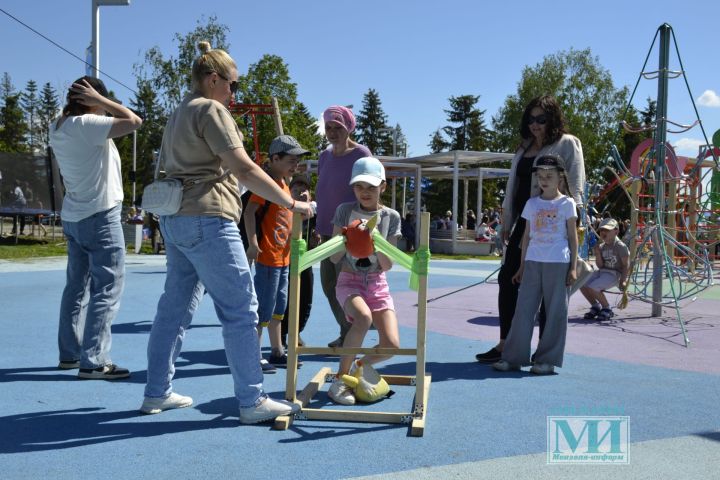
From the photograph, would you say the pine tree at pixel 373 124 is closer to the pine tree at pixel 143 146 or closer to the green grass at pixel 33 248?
the pine tree at pixel 143 146

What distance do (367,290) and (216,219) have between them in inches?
45.7

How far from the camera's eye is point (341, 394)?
4215 millimetres

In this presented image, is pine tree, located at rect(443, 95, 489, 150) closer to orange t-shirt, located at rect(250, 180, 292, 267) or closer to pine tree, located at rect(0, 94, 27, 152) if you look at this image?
pine tree, located at rect(0, 94, 27, 152)

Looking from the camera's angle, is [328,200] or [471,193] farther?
[471,193]

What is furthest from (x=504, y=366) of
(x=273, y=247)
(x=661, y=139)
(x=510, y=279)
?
(x=661, y=139)

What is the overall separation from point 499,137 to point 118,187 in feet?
182

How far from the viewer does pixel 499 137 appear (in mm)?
58062

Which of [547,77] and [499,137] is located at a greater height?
[547,77]

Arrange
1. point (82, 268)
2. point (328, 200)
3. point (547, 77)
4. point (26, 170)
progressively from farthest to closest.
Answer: point (547, 77) → point (26, 170) → point (328, 200) → point (82, 268)

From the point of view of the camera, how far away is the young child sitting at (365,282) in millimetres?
4188

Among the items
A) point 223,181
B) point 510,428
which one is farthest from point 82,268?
point 510,428

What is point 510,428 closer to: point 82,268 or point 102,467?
point 102,467

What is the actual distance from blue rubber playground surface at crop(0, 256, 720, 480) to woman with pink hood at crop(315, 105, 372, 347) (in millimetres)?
1081

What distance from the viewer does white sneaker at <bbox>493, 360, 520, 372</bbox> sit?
532 centimetres
